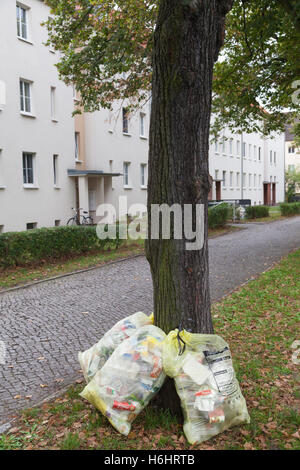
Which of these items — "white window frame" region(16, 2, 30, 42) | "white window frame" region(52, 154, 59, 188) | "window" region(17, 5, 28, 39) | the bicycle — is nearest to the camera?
"white window frame" region(16, 2, 30, 42)

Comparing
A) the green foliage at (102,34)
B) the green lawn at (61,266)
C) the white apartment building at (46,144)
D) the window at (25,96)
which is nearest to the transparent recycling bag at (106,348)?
the green lawn at (61,266)

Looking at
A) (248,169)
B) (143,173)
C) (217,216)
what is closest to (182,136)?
(217,216)

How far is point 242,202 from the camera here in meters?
28.8

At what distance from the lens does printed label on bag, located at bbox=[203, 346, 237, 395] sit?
331 cm

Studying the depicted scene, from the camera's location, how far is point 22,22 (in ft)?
64.8

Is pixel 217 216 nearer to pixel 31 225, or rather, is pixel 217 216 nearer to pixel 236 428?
pixel 31 225

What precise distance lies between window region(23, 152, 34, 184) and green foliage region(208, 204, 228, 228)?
892 cm

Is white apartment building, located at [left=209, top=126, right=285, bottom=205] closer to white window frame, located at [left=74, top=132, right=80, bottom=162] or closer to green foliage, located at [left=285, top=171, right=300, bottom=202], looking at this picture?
green foliage, located at [left=285, top=171, right=300, bottom=202]

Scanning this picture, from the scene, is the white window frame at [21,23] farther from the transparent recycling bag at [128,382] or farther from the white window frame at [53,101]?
the transparent recycling bag at [128,382]

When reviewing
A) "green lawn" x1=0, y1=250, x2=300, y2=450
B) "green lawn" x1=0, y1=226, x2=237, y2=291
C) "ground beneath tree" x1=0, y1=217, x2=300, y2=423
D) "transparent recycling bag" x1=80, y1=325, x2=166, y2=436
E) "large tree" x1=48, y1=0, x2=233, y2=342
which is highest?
"large tree" x1=48, y1=0, x2=233, y2=342

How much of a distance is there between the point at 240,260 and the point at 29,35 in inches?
587

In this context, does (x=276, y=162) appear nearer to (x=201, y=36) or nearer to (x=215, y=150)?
(x=215, y=150)

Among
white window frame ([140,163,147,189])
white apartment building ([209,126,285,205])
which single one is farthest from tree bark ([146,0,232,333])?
white apartment building ([209,126,285,205])

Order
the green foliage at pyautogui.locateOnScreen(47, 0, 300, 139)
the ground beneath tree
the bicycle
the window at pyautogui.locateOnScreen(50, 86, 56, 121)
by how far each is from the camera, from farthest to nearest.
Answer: the bicycle → the window at pyautogui.locateOnScreen(50, 86, 56, 121) → the green foliage at pyautogui.locateOnScreen(47, 0, 300, 139) → the ground beneath tree
